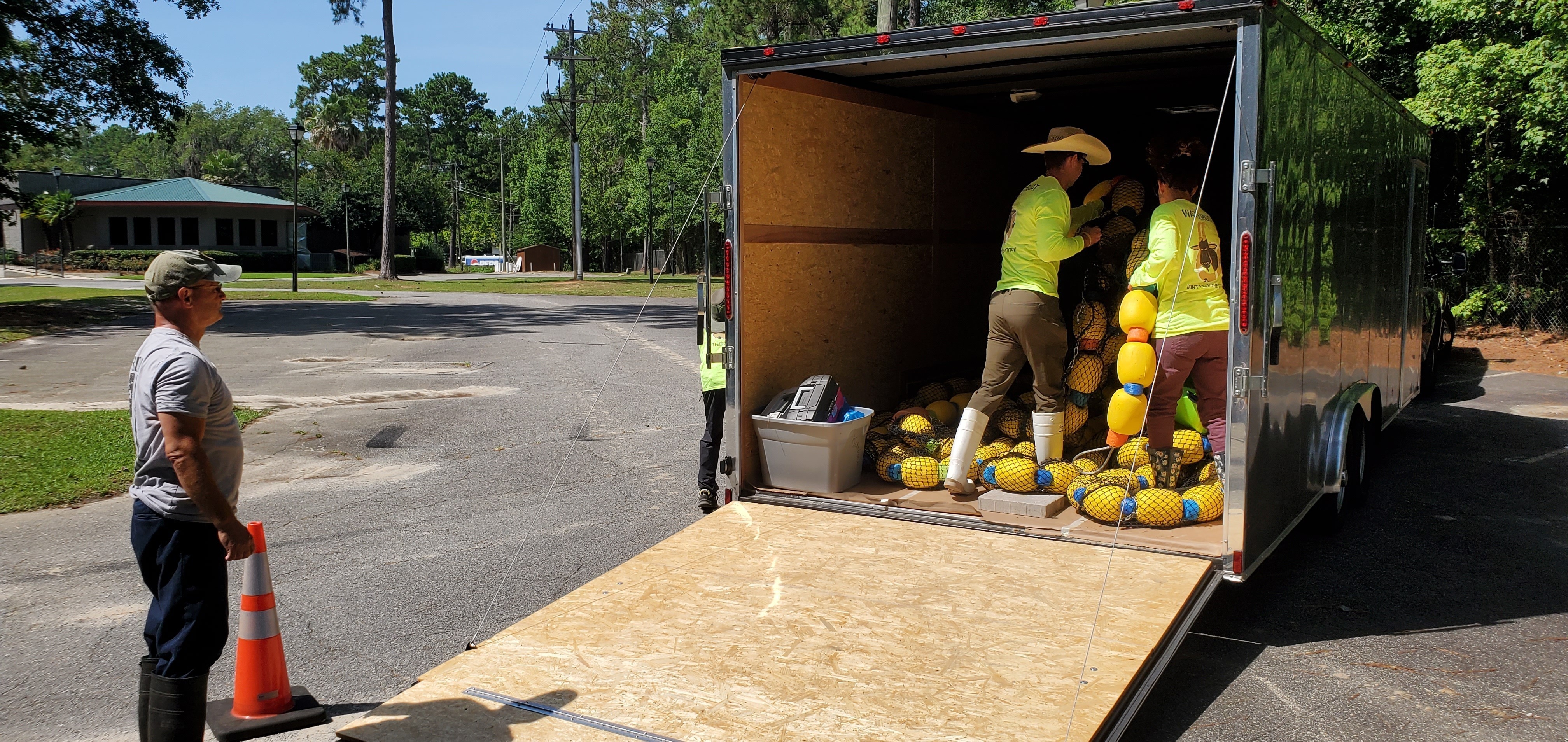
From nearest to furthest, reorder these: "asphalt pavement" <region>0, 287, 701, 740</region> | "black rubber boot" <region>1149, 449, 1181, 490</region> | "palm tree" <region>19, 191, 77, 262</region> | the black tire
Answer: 1. "asphalt pavement" <region>0, 287, 701, 740</region>
2. "black rubber boot" <region>1149, 449, 1181, 490</region>
3. the black tire
4. "palm tree" <region>19, 191, 77, 262</region>

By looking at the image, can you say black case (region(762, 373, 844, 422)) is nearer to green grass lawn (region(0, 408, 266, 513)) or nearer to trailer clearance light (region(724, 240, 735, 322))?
trailer clearance light (region(724, 240, 735, 322))

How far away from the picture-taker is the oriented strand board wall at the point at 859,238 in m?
6.06

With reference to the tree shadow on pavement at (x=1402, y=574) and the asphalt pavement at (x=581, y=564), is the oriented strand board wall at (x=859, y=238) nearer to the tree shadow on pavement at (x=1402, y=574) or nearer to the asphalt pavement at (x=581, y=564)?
the asphalt pavement at (x=581, y=564)

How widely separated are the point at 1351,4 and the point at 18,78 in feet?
78.4

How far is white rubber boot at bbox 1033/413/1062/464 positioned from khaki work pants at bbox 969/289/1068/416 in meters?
0.04

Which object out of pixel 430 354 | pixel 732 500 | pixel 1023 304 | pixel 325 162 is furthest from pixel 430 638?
pixel 325 162

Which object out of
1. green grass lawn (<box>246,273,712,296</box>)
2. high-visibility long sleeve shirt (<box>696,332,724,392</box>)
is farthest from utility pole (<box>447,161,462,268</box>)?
high-visibility long sleeve shirt (<box>696,332,724,392</box>)

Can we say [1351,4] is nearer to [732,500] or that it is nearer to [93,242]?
[732,500]

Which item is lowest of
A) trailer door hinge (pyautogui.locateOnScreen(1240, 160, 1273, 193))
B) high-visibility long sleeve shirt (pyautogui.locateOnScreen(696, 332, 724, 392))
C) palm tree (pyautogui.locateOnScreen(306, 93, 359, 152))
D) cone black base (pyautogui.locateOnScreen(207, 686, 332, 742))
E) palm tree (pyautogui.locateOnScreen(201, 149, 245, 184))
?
cone black base (pyautogui.locateOnScreen(207, 686, 332, 742))

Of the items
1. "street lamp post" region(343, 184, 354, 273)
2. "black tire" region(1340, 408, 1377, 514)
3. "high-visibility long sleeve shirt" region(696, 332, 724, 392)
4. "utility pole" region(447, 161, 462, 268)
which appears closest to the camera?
"high-visibility long sleeve shirt" region(696, 332, 724, 392)

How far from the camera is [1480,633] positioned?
4883 millimetres

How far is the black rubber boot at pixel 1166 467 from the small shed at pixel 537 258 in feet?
185

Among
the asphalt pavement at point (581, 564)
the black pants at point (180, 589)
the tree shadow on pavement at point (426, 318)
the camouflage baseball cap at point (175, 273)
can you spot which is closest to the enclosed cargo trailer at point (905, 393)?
the asphalt pavement at point (581, 564)

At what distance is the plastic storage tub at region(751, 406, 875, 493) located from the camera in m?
5.77
